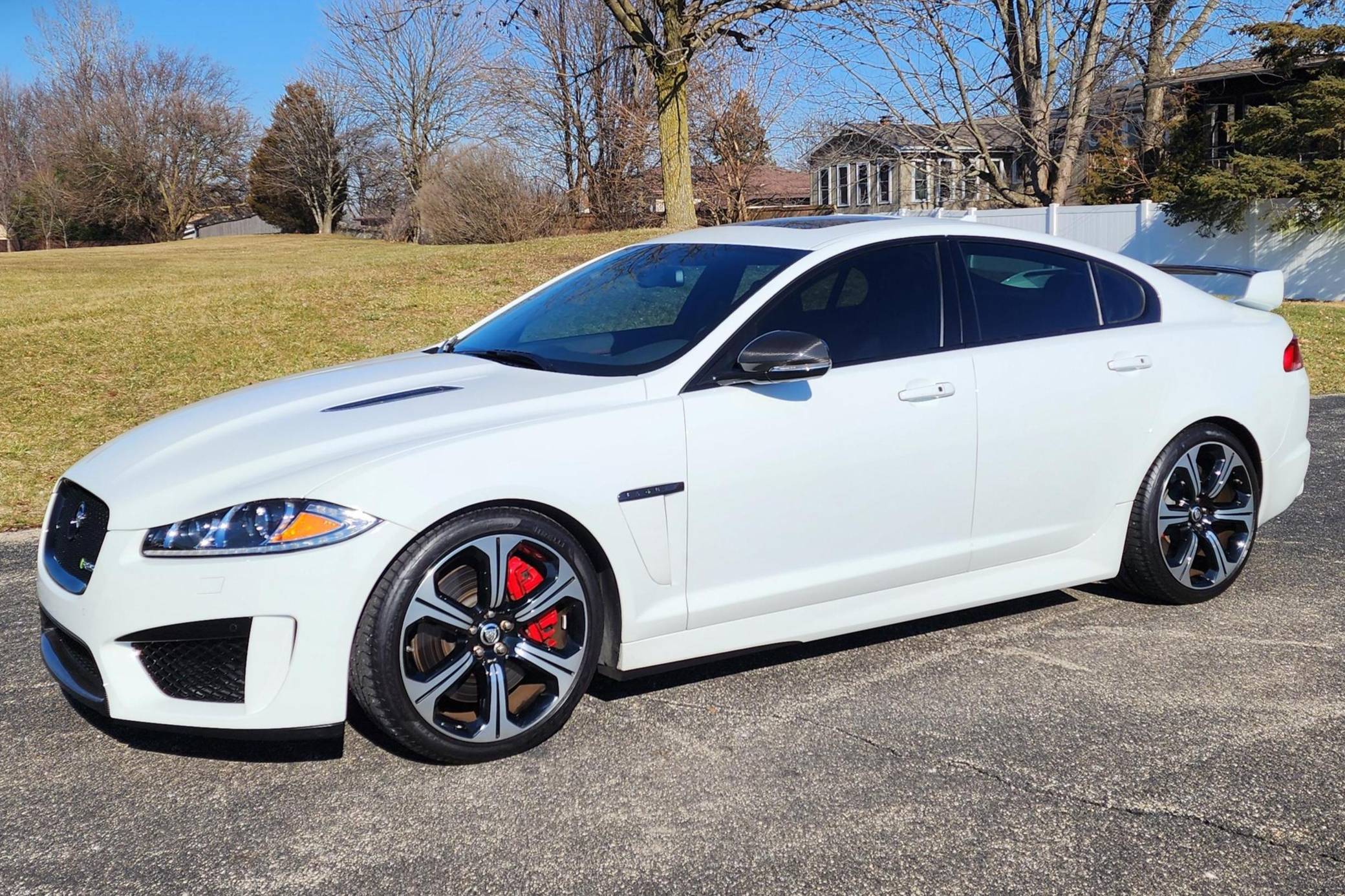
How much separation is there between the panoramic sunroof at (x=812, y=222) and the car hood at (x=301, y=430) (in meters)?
1.34

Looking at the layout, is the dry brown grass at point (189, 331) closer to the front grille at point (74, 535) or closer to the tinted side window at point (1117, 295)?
the front grille at point (74, 535)

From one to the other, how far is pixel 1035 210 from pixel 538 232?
1186cm

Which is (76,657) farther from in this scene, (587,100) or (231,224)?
(231,224)

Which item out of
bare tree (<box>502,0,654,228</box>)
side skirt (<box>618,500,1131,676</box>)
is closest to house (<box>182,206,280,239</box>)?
bare tree (<box>502,0,654,228</box>)

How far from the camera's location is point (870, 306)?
447 cm

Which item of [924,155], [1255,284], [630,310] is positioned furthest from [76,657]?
[924,155]

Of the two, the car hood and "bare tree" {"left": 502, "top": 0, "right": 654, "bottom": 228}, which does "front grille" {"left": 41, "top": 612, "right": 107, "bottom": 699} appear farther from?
"bare tree" {"left": 502, "top": 0, "right": 654, "bottom": 228}

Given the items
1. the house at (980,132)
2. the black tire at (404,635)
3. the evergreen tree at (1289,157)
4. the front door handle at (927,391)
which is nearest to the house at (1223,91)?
the house at (980,132)

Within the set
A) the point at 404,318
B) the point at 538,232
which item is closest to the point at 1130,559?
the point at 404,318

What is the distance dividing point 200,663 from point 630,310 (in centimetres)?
208

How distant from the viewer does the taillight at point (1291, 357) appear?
5.33 metres

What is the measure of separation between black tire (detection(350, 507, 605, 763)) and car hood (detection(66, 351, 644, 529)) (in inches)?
11.3

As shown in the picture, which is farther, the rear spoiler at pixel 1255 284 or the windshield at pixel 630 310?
the rear spoiler at pixel 1255 284

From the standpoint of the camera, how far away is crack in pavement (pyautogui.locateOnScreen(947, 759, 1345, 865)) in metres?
3.11
